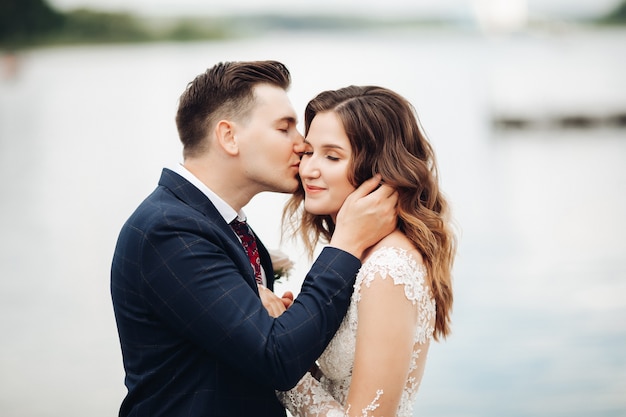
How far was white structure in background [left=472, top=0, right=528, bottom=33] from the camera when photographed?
65.9 ft

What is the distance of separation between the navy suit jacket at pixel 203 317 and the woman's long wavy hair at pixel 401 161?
25 cm

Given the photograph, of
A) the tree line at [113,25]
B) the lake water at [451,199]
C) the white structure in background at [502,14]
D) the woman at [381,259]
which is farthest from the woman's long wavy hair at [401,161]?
the white structure in background at [502,14]

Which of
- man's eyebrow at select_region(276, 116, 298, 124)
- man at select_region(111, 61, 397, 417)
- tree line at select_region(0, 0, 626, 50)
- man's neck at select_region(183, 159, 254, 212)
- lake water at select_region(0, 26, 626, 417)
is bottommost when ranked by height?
man at select_region(111, 61, 397, 417)

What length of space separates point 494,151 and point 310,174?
12.6 metres

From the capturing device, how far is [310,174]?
225 centimetres

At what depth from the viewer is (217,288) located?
193 centimetres

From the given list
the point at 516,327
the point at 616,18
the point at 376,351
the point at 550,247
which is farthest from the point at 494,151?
the point at 376,351

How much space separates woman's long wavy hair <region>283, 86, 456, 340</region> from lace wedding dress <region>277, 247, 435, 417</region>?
83 millimetres

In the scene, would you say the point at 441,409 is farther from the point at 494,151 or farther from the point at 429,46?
the point at 429,46

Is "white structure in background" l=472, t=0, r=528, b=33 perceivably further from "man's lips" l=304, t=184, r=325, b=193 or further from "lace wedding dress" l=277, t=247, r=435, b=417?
"lace wedding dress" l=277, t=247, r=435, b=417

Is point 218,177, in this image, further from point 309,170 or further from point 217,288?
point 217,288

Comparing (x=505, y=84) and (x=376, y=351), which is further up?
(x=505, y=84)

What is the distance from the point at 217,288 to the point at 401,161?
2.00ft


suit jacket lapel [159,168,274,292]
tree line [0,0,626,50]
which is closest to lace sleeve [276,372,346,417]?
suit jacket lapel [159,168,274,292]
